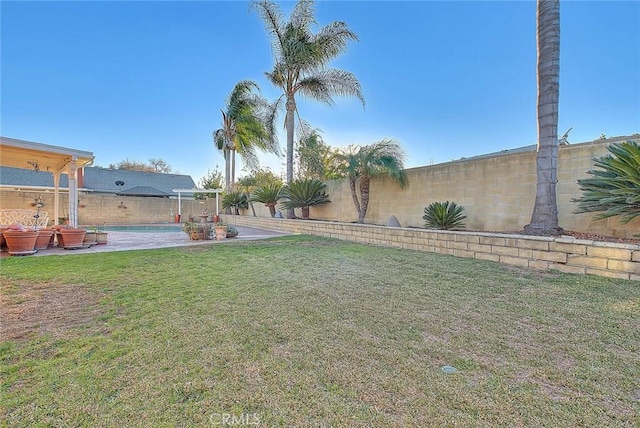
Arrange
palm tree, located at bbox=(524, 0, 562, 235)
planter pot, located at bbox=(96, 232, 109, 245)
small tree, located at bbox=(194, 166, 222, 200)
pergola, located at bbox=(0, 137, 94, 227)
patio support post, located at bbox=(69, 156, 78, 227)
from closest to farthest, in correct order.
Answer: palm tree, located at bbox=(524, 0, 562, 235)
pergola, located at bbox=(0, 137, 94, 227)
patio support post, located at bbox=(69, 156, 78, 227)
planter pot, located at bbox=(96, 232, 109, 245)
small tree, located at bbox=(194, 166, 222, 200)

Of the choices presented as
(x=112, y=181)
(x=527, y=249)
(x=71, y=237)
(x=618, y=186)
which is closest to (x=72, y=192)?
(x=71, y=237)

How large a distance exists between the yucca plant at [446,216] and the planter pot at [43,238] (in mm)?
10908

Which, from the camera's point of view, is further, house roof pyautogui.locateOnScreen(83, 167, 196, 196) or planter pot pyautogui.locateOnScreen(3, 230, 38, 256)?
house roof pyautogui.locateOnScreen(83, 167, 196, 196)

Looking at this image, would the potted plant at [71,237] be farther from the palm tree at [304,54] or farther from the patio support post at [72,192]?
the palm tree at [304,54]

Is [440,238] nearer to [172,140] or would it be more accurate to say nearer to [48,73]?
[48,73]

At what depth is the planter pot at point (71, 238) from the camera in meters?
8.12

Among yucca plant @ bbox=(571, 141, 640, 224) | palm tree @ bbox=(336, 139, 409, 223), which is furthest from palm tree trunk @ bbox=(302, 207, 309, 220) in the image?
yucca plant @ bbox=(571, 141, 640, 224)

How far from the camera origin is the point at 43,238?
26.7ft

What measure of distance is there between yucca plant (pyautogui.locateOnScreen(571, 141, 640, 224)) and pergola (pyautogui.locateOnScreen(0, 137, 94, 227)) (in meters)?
13.0

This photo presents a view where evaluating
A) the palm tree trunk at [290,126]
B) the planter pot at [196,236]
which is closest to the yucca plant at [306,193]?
the palm tree trunk at [290,126]

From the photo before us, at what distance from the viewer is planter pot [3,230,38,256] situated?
688 cm

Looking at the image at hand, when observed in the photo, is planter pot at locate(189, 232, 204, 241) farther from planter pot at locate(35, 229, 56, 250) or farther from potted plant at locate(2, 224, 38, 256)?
potted plant at locate(2, 224, 38, 256)

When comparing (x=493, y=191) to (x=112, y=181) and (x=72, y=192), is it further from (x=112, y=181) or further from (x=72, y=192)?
(x=112, y=181)

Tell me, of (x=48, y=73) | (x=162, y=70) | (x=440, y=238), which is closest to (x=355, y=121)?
(x=162, y=70)
